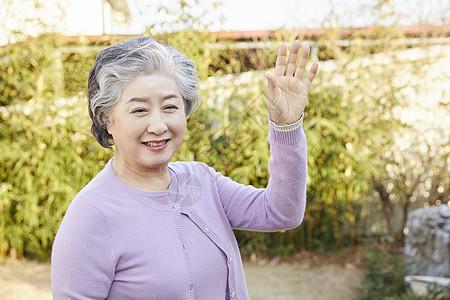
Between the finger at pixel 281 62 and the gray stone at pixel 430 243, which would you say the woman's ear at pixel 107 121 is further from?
the gray stone at pixel 430 243

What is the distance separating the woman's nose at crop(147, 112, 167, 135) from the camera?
1181 millimetres

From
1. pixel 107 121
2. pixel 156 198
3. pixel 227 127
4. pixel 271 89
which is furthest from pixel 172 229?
pixel 227 127

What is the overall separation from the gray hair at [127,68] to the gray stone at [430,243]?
3.31m

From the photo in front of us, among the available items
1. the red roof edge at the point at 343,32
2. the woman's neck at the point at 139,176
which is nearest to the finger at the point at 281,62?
the woman's neck at the point at 139,176

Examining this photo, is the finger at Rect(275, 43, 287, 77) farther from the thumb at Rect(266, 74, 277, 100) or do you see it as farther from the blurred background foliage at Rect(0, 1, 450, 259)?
the blurred background foliage at Rect(0, 1, 450, 259)

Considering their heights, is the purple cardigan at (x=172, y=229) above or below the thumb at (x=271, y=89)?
below

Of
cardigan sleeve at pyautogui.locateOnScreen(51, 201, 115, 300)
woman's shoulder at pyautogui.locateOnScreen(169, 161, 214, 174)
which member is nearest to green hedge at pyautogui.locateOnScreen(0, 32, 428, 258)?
woman's shoulder at pyautogui.locateOnScreen(169, 161, 214, 174)

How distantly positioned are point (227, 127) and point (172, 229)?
354 cm

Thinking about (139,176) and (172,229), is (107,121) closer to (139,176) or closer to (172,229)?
(139,176)

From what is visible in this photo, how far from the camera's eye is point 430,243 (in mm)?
4117

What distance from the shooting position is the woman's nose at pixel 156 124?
1181mm

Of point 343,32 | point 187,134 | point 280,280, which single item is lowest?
point 280,280

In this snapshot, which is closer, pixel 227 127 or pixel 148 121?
pixel 148 121

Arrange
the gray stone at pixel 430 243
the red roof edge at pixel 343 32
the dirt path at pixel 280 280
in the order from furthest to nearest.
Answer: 1. the red roof edge at pixel 343 32
2. the dirt path at pixel 280 280
3. the gray stone at pixel 430 243
